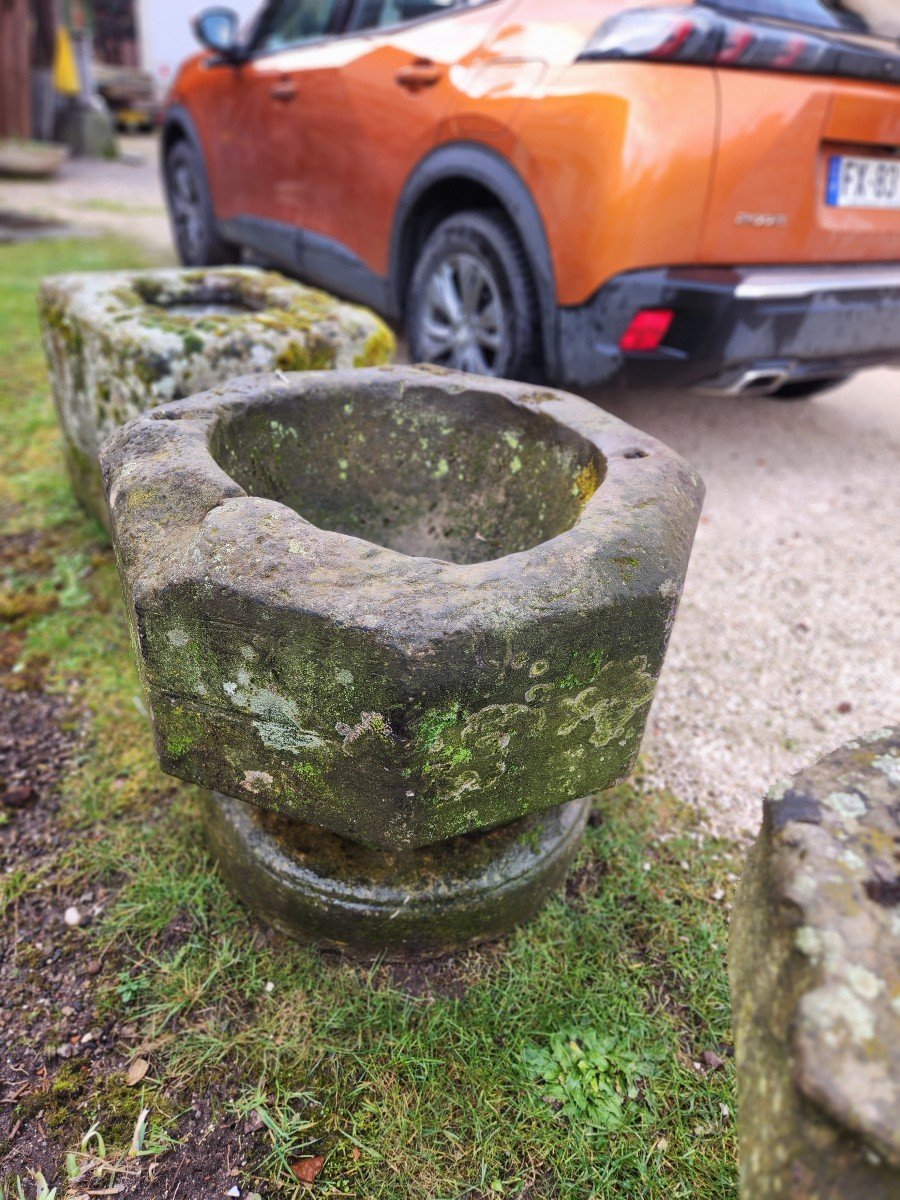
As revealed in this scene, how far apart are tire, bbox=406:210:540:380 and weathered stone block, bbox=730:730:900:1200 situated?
2.50m

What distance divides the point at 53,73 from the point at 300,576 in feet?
45.9

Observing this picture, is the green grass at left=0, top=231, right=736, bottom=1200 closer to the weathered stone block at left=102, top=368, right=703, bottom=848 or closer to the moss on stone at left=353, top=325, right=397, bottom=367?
the weathered stone block at left=102, top=368, right=703, bottom=848

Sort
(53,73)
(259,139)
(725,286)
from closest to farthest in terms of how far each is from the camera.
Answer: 1. (725,286)
2. (259,139)
3. (53,73)

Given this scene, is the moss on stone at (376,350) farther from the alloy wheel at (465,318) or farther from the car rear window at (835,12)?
the car rear window at (835,12)

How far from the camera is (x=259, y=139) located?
468 centimetres

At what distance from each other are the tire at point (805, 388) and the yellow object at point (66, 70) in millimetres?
12281

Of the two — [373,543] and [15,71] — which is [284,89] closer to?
[373,543]

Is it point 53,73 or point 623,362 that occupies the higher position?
point 53,73

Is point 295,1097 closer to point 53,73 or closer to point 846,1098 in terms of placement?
point 846,1098

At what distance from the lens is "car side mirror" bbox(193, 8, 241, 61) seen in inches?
184

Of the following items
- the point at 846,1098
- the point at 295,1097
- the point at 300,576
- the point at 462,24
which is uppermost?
the point at 462,24

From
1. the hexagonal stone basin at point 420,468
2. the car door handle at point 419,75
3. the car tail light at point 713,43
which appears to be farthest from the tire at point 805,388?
the hexagonal stone basin at point 420,468

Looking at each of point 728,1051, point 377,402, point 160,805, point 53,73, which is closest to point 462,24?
point 377,402

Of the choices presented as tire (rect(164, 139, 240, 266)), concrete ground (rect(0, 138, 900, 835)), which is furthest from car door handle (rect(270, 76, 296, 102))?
concrete ground (rect(0, 138, 900, 835))
